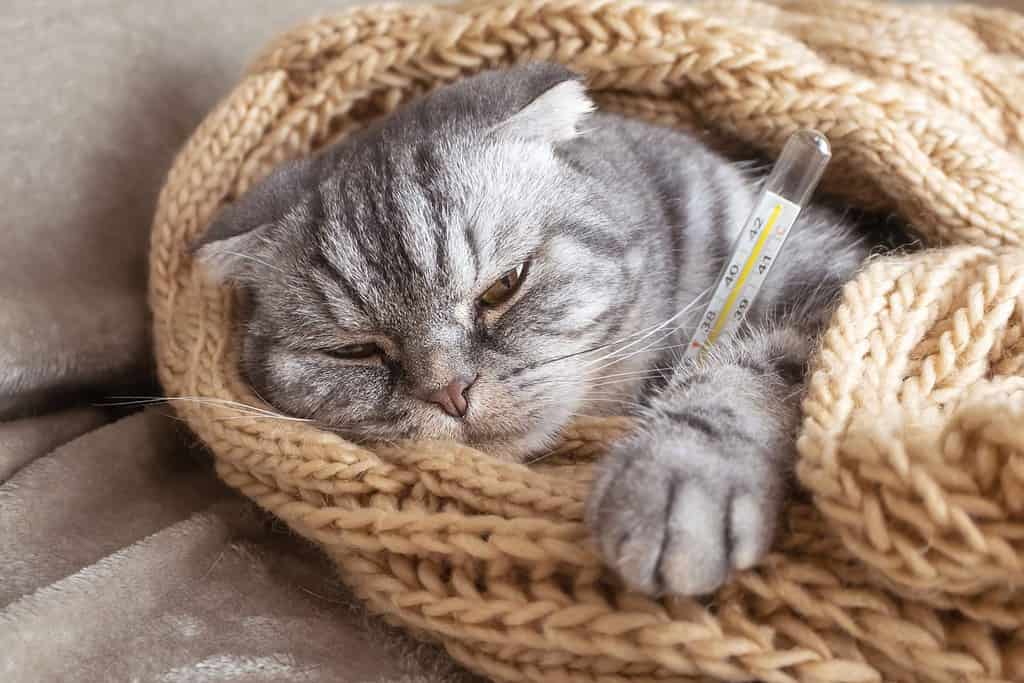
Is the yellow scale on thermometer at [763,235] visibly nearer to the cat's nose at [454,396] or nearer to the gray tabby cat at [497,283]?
the gray tabby cat at [497,283]

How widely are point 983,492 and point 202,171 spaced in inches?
37.5

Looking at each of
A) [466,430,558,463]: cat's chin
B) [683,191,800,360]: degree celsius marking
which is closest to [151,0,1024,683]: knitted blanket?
[466,430,558,463]: cat's chin

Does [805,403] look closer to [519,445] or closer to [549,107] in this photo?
[519,445]

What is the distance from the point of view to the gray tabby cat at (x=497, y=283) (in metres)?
0.86

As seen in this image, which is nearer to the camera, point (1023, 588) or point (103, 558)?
point (1023, 588)

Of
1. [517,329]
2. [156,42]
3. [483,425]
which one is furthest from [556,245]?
[156,42]

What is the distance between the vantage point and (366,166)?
958 mm

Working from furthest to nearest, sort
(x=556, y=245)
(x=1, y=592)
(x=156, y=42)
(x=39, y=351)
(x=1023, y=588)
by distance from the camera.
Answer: (x=156, y=42)
(x=39, y=351)
(x=556, y=245)
(x=1, y=592)
(x=1023, y=588)

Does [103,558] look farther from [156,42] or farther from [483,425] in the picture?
[156,42]

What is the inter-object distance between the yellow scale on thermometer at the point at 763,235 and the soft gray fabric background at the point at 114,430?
51cm

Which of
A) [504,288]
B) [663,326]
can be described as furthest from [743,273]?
[504,288]

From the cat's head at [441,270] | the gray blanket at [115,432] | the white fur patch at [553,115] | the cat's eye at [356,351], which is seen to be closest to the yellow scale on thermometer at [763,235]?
the cat's head at [441,270]

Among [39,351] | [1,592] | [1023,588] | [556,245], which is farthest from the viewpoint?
[39,351]

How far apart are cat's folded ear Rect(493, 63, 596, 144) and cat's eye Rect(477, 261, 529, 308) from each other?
0.59ft
